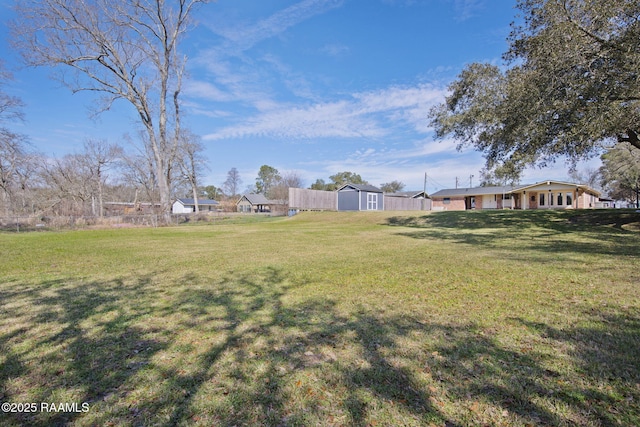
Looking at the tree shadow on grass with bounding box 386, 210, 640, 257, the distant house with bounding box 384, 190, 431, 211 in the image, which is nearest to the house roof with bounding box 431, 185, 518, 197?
the distant house with bounding box 384, 190, 431, 211

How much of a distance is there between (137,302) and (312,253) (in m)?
4.61

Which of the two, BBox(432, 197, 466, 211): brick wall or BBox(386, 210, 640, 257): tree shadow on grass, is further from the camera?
BBox(432, 197, 466, 211): brick wall

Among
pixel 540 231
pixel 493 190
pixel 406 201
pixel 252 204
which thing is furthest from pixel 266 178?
pixel 540 231

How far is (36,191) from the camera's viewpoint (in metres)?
29.2

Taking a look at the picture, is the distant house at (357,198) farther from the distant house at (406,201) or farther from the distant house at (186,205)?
the distant house at (186,205)

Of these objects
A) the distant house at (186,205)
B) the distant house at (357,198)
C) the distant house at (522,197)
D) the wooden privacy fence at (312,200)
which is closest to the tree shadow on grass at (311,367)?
the wooden privacy fence at (312,200)

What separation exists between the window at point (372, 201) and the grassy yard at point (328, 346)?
2736 cm

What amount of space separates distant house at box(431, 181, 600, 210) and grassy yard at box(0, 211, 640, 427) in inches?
1218

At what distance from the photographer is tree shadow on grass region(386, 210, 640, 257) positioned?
8.25 meters

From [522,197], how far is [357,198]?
19096 mm

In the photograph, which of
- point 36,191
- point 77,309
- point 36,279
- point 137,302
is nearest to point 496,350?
point 137,302

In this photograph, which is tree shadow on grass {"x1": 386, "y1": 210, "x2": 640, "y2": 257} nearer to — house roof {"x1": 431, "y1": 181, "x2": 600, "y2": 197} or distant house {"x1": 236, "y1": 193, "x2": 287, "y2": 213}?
house roof {"x1": 431, "y1": 181, "x2": 600, "y2": 197}

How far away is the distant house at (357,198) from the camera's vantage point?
1264 inches

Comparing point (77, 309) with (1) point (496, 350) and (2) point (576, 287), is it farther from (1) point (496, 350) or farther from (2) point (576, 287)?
(2) point (576, 287)
